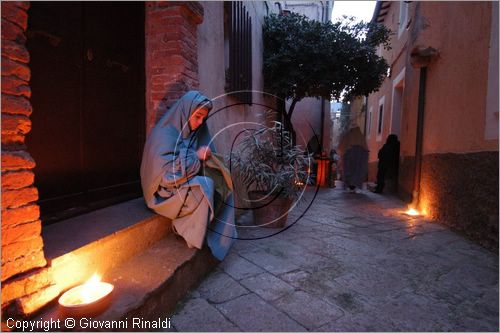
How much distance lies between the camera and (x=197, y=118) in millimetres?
2875

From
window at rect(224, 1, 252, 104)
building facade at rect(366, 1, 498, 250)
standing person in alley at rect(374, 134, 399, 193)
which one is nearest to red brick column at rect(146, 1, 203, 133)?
window at rect(224, 1, 252, 104)

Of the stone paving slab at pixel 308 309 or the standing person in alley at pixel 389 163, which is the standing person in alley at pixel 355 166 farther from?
the stone paving slab at pixel 308 309

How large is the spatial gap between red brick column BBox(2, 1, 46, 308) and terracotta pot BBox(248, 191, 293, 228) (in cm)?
281

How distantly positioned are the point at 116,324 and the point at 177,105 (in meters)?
1.83

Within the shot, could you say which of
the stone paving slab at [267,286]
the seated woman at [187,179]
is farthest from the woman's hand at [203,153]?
the stone paving slab at [267,286]

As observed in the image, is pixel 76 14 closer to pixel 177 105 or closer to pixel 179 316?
pixel 177 105

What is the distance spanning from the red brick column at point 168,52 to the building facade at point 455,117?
3.25 metres

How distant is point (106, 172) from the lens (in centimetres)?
291

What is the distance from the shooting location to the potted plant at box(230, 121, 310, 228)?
13.2 ft

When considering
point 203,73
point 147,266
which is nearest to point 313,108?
point 203,73

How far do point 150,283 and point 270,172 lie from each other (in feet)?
7.76

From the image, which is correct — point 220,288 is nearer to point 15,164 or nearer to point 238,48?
point 15,164

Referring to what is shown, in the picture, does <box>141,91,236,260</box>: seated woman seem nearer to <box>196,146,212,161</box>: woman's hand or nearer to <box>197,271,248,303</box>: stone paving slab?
<box>196,146,212,161</box>: woman's hand

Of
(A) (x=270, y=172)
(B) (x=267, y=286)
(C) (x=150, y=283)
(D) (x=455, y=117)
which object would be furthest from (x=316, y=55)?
(C) (x=150, y=283)
